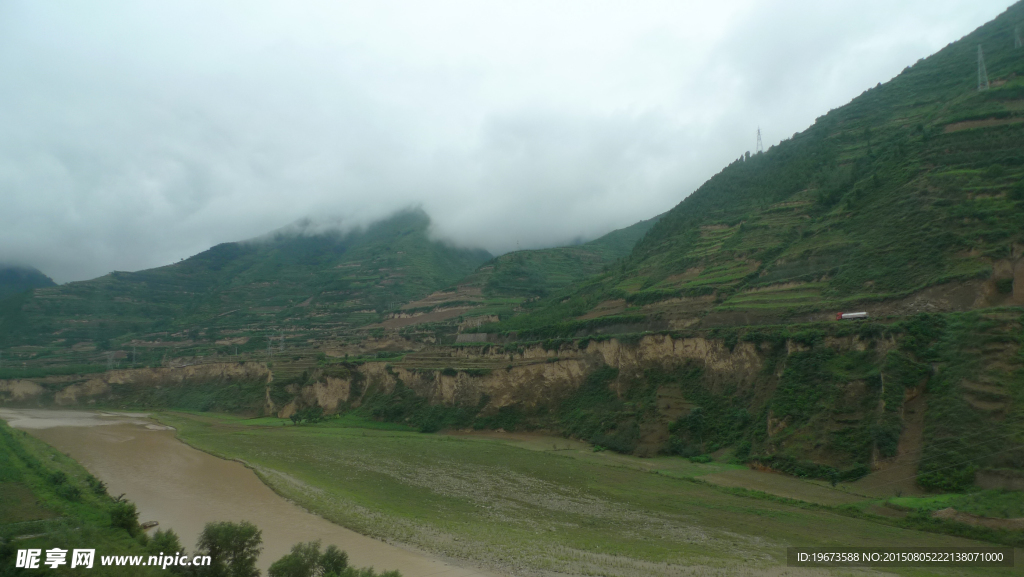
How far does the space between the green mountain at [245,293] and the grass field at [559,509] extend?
71.9 meters

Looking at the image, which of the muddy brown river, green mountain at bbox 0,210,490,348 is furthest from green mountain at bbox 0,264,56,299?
the muddy brown river

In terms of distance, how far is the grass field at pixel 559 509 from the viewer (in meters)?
17.8

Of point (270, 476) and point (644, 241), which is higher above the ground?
point (644, 241)

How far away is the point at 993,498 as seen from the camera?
19.0m

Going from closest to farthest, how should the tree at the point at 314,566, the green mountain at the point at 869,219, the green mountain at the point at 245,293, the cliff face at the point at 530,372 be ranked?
the tree at the point at 314,566
the green mountain at the point at 869,219
the cliff face at the point at 530,372
the green mountain at the point at 245,293

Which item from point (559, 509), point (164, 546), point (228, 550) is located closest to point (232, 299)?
point (559, 509)

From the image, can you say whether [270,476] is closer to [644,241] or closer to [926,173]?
[926,173]

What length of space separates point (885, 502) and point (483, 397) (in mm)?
33360

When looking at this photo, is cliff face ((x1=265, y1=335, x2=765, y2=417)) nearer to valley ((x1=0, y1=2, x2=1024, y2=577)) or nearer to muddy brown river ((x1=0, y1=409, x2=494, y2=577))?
valley ((x1=0, y1=2, x2=1024, y2=577))

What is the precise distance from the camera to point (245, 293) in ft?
431

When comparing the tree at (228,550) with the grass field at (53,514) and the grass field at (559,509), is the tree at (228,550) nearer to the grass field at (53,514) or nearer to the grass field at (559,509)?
the grass field at (53,514)

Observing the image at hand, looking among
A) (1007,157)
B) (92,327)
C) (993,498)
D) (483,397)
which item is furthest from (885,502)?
(92,327)

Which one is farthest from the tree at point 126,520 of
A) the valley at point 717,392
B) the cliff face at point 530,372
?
the cliff face at point 530,372

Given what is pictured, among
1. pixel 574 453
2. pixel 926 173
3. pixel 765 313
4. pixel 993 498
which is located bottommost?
pixel 574 453
